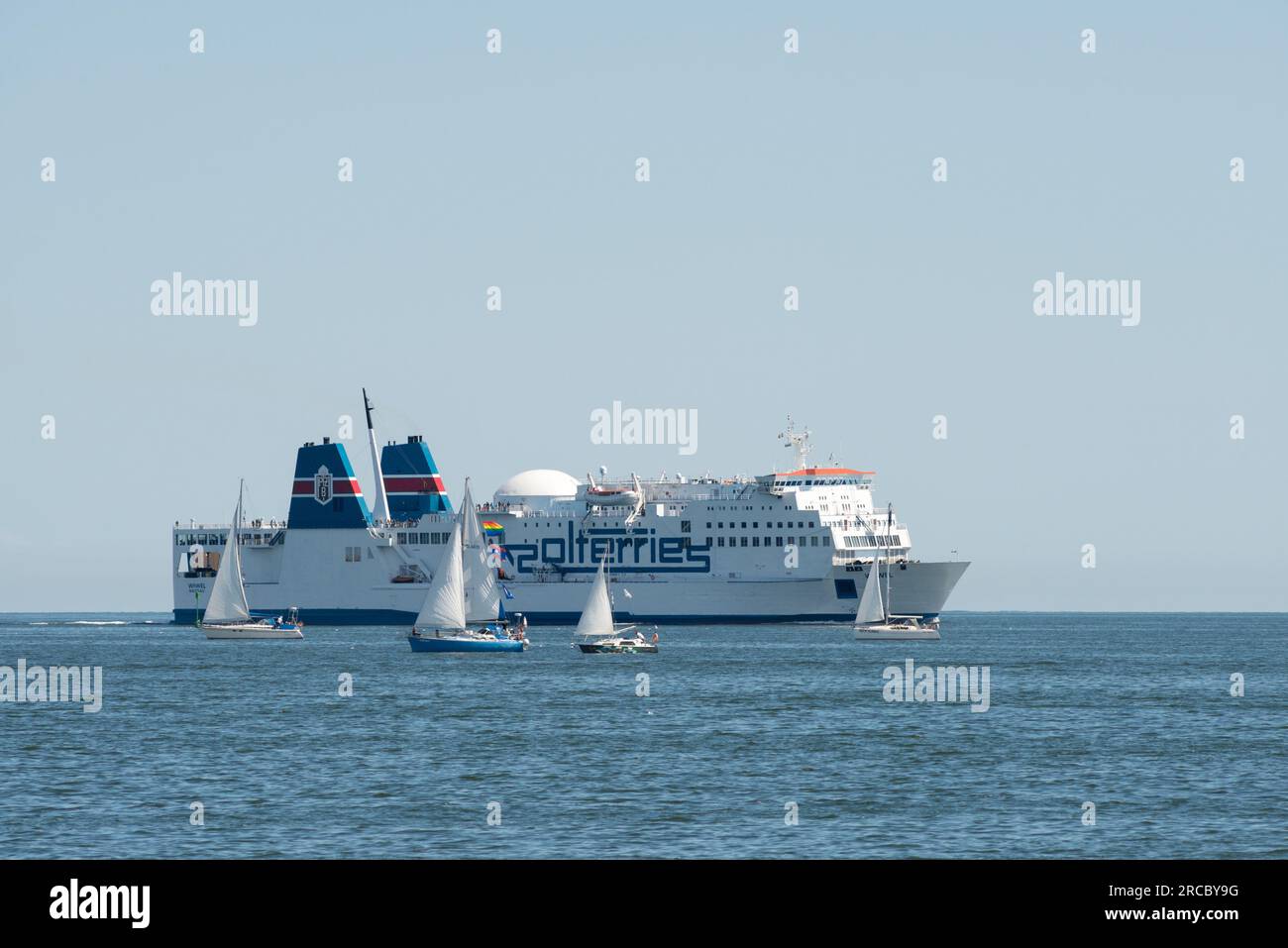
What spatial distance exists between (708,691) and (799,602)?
57.2 metres

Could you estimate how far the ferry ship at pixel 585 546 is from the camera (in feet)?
386

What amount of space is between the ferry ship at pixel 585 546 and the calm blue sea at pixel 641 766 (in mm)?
43016

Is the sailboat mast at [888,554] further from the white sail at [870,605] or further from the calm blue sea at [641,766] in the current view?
the calm blue sea at [641,766]

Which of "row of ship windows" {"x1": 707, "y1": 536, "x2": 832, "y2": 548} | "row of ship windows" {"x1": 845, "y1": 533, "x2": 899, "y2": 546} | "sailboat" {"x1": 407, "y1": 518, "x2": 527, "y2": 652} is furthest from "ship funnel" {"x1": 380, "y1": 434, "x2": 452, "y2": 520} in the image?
Result: "sailboat" {"x1": 407, "y1": 518, "x2": 527, "y2": 652}

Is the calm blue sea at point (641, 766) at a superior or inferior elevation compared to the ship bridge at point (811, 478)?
inferior

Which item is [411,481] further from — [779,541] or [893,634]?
[893,634]

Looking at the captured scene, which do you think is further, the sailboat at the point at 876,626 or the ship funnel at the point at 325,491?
the ship funnel at the point at 325,491

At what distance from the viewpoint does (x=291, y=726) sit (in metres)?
48.2

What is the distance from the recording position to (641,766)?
38188 mm

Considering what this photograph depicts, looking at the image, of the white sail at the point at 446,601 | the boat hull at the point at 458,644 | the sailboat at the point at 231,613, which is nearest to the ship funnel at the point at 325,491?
the sailboat at the point at 231,613

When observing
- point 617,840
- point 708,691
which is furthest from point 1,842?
point 708,691

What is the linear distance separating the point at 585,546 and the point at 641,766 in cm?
8392

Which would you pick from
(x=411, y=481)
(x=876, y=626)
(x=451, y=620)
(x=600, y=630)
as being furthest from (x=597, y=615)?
(x=411, y=481)
